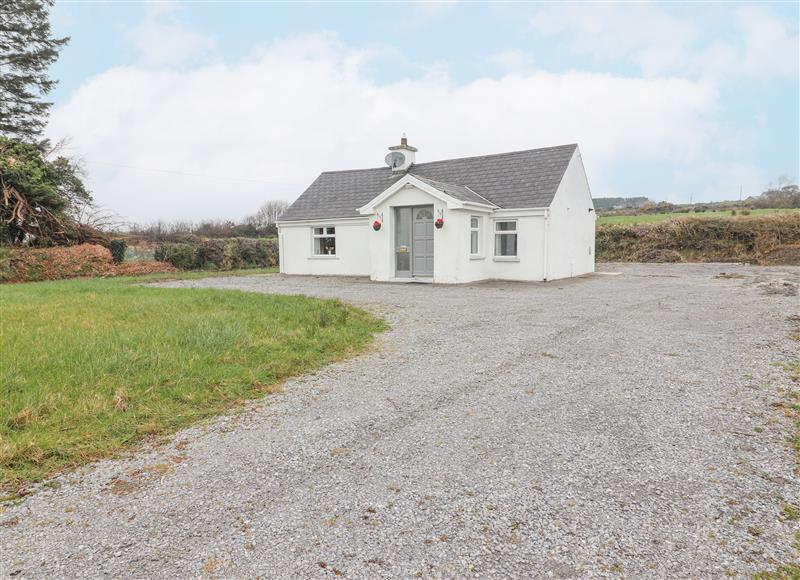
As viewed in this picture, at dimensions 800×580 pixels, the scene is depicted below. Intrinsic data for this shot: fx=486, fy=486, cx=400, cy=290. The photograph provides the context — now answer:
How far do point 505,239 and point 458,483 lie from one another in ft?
53.2

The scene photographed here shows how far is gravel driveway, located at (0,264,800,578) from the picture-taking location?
250 cm

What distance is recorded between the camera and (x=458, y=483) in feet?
10.7

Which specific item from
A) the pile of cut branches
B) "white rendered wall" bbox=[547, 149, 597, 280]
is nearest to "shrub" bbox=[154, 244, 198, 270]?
the pile of cut branches

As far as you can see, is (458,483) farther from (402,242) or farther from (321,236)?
(321,236)

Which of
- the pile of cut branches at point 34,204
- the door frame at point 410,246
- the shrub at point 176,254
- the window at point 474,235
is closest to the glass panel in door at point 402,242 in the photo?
the door frame at point 410,246

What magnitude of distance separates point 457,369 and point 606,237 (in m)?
29.0

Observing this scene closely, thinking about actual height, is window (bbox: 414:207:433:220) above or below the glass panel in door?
above

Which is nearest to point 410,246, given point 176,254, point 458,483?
point 176,254

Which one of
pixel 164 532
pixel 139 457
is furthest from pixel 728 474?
pixel 139 457

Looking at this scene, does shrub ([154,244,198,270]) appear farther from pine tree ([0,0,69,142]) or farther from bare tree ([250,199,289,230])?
bare tree ([250,199,289,230])

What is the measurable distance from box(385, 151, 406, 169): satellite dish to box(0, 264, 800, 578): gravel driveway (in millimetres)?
17784

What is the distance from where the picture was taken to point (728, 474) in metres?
3.33

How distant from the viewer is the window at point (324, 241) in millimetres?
21797

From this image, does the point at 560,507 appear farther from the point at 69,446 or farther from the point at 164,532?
the point at 69,446
